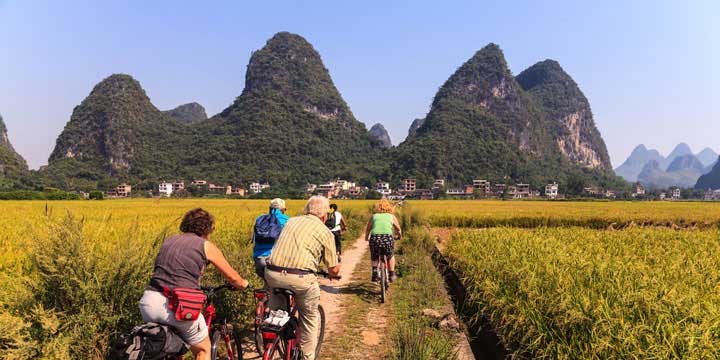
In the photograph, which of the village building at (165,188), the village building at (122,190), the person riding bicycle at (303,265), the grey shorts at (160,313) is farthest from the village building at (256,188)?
the grey shorts at (160,313)

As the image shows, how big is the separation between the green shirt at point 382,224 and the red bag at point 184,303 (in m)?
5.14

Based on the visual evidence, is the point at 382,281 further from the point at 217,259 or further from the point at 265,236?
the point at 217,259

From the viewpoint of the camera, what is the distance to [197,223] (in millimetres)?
3217

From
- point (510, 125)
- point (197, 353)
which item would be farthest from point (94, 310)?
point (510, 125)

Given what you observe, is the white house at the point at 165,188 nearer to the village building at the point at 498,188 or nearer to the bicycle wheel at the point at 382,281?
the village building at the point at 498,188

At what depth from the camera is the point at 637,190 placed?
151 meters

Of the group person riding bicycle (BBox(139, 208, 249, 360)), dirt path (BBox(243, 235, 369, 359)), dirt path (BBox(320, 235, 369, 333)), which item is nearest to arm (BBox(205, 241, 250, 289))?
person riding bicycle (BBox(139, 208, 249, 360))

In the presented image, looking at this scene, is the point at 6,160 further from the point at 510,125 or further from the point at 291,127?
the point at 510,125

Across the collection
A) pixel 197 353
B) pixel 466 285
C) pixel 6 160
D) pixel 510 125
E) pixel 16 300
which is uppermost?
pixel 510 125

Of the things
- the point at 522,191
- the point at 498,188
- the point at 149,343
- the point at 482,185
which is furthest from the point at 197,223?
the point at 522,191

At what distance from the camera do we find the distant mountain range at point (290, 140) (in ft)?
409

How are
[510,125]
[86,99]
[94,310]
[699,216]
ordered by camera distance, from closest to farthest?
[94,310] < [699,216] < [86,99] < [510,125]

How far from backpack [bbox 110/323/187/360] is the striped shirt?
1095 mm

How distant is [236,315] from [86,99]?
540 ft
